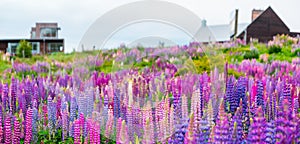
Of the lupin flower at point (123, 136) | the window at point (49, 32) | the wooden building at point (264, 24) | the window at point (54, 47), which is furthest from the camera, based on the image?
the window at point (49, 32)

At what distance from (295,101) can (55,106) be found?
202 centimetres

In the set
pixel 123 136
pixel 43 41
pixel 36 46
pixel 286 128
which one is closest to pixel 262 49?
pixel 123 136

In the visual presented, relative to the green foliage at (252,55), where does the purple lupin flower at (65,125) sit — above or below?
below

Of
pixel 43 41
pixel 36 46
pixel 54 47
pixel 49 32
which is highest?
pixel 49 32

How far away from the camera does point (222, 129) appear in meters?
2.00

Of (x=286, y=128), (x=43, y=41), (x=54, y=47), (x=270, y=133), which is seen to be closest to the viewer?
(x=286, y=128)

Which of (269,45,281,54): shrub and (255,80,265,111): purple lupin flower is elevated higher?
(269,45,281,54): shrub

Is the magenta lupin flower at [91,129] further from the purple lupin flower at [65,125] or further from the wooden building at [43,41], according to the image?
the wooden building at [43,41]

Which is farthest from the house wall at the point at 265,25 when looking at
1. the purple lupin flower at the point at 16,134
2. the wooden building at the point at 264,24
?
the purple lupin flower at the point at 16,134

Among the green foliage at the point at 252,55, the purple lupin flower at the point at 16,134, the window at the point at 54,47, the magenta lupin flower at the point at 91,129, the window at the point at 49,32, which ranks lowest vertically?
the purple lupin flower at the point at 16,134

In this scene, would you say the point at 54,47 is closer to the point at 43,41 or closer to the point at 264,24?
the point at 43,41

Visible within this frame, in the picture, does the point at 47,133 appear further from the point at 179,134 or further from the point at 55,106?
the point at 179,134

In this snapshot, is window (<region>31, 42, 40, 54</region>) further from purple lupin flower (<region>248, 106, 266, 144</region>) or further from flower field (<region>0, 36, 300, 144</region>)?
purple lupin flower (<region>248, 106, 266, 144</region>)

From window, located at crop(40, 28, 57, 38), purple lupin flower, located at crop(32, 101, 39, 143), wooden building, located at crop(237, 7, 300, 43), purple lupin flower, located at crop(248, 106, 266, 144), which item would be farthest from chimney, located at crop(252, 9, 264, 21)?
purple lupin flower, located at crop(248, 106, 266, 144)
